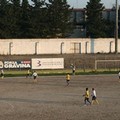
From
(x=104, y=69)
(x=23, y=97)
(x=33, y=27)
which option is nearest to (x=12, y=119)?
(x=23, y=97)

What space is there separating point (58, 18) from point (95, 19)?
22.3 feet

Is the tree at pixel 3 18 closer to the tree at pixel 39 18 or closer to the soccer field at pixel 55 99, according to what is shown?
the tree at pixel 39 18

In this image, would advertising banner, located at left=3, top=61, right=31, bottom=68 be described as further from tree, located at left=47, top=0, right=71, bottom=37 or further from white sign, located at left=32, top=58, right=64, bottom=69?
tree, located at left=47, top=0, right=71, bottom=37

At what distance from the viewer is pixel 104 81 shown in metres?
50.5

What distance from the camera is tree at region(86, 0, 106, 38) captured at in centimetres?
8175

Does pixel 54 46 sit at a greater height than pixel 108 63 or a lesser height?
greater

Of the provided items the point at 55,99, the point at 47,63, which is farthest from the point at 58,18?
the point at 55,99

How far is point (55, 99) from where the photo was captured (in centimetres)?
3544

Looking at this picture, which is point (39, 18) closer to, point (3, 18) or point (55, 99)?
point (3, 18)

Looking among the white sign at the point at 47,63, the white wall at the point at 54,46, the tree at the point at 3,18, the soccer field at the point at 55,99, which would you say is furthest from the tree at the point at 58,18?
the soccer field at the point at 55,99

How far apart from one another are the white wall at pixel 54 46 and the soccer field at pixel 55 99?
19.7m

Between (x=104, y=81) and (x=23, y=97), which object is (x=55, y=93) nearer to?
(x=23, y=97)

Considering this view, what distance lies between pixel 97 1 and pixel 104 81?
36.4 metres

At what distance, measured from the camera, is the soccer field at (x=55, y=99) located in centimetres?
2761
